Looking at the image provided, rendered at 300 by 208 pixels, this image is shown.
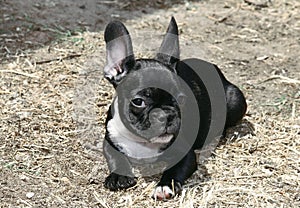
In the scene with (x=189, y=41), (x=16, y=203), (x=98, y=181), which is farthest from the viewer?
(x=189, y=41)

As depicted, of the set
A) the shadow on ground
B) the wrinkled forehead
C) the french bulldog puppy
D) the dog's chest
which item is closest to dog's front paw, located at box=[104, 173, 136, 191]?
the french bulldog puppy

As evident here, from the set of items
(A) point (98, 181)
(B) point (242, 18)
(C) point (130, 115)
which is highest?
(C) point (130, 115)

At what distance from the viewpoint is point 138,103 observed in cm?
471

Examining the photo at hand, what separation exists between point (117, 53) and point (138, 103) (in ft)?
1.72

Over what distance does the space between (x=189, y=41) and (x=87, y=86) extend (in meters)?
1.86

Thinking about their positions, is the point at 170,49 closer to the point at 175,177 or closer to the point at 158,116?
the point at 158,116

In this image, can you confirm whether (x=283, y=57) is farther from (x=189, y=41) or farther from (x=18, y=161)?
(x=18, y=161)

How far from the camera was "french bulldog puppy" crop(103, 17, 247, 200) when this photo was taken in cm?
468

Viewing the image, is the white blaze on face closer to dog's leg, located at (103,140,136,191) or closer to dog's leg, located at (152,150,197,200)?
dog's leg, located at (103,140,136,191)

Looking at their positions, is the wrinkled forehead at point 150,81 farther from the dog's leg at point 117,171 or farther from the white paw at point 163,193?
the white paw at point 163,193

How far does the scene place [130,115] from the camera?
4.76m

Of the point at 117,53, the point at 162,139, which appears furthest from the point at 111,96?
the point at 162,139

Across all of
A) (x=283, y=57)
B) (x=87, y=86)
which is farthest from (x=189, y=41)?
(x=87, y=86)

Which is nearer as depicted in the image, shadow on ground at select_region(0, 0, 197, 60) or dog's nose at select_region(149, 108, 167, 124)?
dog's nose at select_region(149, 108, 167, 124)
